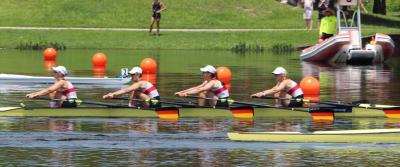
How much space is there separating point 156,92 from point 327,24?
2637 cm

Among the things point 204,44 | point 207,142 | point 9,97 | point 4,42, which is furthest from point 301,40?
point 207,142

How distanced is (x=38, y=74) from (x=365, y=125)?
68.5 feet

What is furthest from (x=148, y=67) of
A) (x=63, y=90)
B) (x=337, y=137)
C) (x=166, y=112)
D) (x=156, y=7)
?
(x=337, y=137)

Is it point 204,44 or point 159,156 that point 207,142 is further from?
point 204,44

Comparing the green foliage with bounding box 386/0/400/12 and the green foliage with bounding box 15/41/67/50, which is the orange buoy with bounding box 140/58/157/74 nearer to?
the green foliage with bounding box 15/41/67/50

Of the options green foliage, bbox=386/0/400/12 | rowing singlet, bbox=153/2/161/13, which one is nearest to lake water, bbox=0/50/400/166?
rowing singlet, bbox=153/2/161/13

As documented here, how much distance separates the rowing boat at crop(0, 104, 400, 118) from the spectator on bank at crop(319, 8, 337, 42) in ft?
79.1

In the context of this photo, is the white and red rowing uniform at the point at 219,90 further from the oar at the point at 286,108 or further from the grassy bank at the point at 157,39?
the grassy bank at the point at 157,39

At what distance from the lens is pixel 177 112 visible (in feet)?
104

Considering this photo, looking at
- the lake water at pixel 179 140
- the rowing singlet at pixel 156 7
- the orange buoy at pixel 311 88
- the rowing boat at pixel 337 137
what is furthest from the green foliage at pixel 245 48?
the rowing boat at pixel 337 137

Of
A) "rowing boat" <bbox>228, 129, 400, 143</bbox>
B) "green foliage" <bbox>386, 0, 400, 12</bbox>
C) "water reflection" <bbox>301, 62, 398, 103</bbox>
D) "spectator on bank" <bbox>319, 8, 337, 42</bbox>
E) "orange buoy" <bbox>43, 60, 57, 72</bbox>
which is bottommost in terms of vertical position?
"rowing boat" <bbox>228, 129, 400, 143</bbox>

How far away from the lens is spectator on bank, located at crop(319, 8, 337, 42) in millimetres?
56094

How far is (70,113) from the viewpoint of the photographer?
3161 centimetres

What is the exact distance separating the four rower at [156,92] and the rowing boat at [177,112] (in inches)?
17.0
